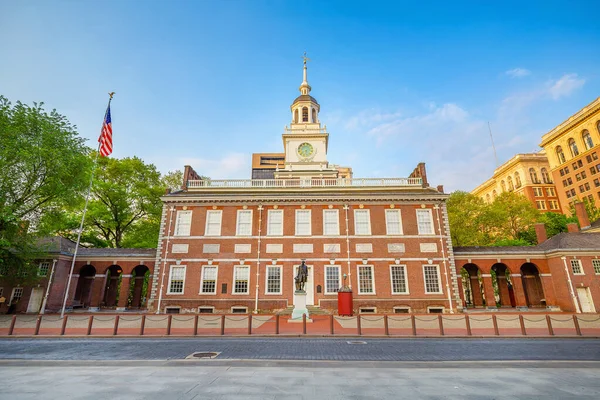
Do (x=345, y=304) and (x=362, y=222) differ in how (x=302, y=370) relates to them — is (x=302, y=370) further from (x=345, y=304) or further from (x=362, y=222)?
(x=362, y=222)

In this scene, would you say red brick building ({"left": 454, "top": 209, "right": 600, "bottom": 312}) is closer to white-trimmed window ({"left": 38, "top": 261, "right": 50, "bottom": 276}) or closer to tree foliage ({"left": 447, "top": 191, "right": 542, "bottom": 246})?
tree foliage ({"left": 447, "top": 191, "right": 542, "bottom": 246})

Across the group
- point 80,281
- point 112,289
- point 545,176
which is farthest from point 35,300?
point 545,176

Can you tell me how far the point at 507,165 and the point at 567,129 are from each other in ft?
60.8

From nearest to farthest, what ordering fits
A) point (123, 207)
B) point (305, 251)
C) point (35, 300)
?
1. point (35, 300)
2. point (305, 251)
3. point (123, 207)

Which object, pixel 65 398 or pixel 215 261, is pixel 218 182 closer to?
pixel 215 261

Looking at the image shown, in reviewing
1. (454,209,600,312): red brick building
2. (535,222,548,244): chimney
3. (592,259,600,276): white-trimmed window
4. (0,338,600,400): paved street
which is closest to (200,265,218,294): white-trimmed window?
(0,338,600,400): paved street

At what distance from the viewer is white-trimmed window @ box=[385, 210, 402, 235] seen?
2648cm

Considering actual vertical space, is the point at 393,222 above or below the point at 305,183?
below

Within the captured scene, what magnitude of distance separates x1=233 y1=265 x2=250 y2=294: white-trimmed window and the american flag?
1322cm

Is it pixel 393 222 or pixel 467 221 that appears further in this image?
pixel 467 221

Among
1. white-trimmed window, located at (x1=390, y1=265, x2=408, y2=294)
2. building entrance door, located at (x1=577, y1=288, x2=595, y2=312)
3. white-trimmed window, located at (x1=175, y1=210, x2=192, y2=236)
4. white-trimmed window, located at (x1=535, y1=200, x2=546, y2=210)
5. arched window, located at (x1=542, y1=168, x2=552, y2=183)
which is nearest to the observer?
building entrance door, located at (x1=577, y1=288, x2=595, y2=312)

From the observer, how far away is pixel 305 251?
25953 millimetres

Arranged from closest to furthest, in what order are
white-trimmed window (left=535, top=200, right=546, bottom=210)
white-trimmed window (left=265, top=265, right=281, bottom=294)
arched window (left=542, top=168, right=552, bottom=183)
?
white-trimmed window (left=265, top=265, right=281, bottom=294) < white-trimmed window (left=535, top=200, right=546, bottom=210) < arched window (left=542, top=168, right=552, bottom=183)

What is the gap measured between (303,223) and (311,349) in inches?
633
